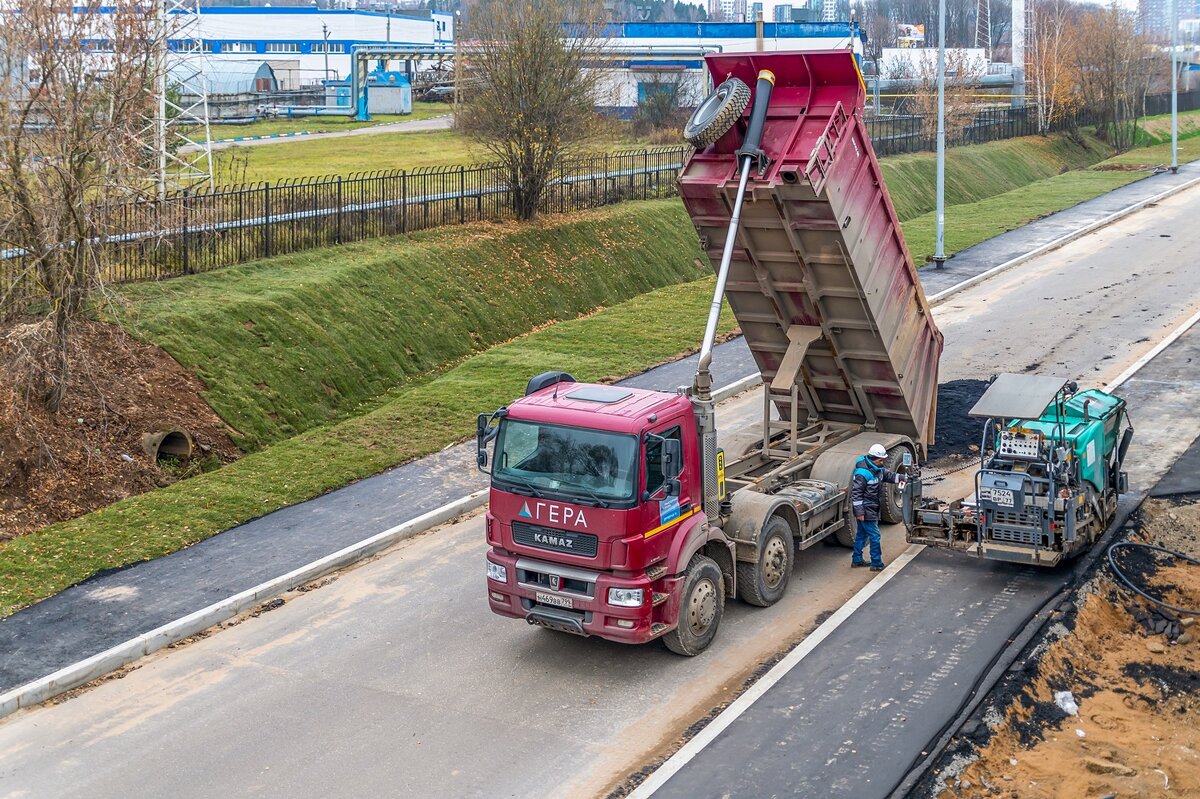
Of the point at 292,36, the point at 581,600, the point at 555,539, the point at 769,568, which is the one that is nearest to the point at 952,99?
the point at 769,568

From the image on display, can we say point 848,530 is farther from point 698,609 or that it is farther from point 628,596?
point 628,596

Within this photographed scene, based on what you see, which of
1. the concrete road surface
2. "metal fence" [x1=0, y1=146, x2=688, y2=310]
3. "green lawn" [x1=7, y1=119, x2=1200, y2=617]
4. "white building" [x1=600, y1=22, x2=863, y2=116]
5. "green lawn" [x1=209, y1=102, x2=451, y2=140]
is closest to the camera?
the concrete road surface

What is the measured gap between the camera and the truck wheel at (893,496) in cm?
1550

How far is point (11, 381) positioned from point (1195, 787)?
1485cm

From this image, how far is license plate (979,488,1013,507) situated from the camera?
44.1 feet

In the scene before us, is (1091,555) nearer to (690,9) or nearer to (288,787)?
(288,787)

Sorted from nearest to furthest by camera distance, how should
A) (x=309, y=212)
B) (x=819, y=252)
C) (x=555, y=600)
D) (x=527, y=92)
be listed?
1. (x=555, y=600)
2. (x=819, y=252)
3. (x=309, y=212)
4. (x=527, y=92)

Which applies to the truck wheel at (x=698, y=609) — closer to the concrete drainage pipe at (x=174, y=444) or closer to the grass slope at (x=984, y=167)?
the concrete drainage pipe at (x=174, y=444)

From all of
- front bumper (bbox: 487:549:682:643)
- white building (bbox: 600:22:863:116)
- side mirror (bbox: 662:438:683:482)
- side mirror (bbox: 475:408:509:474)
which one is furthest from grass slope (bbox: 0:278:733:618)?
white building (bbox: 600:22:863:116)

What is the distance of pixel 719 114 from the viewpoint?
13.0m

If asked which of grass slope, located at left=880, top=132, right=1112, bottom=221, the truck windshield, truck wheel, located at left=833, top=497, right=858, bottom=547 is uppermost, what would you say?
grass slope, located at left=880, top=132, right=1112, bottom=221

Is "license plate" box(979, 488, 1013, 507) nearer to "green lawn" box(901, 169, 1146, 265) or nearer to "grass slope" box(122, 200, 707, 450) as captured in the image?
"grass slope" box(122, 200, 707, 450)

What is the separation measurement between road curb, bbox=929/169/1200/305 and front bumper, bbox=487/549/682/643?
18.2 meters

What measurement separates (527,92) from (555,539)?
2108cm
